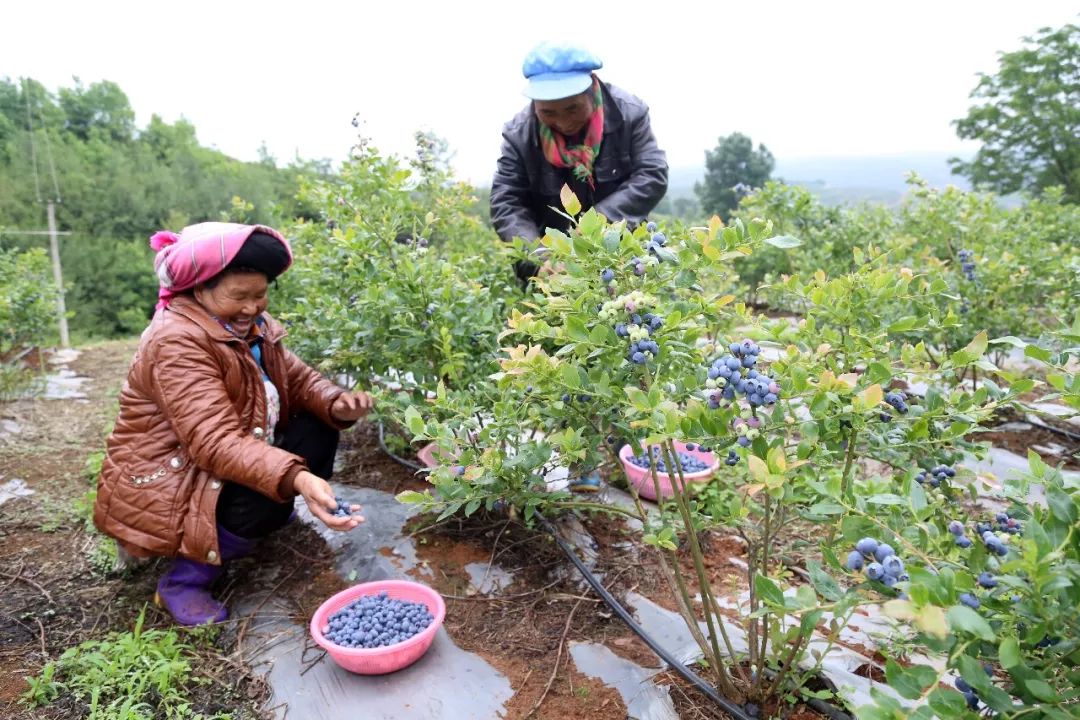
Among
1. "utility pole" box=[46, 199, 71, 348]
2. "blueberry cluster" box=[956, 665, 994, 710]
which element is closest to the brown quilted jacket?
"blueberry cluster" box=[956, 665, 994, 710]

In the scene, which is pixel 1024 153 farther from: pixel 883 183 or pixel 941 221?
pixel 941 221

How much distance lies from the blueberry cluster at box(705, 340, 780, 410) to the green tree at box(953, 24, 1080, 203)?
19098 millimetres

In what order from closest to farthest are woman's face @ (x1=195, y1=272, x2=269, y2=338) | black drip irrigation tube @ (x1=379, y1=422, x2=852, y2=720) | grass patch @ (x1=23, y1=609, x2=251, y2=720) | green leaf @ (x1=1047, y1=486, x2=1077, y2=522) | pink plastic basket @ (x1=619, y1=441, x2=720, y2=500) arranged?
green leaf @ (x1=1047, y1=486, x2=1077, y2=522) < black drip irrigation tube @ (x1=379, y1=422, x2=852, y2=720) < grass patch @ (x1=23, y1=609, x2=251, y2=720) < woman's face @ (x1=195, y1=272, x2=269, y2=338) < pink plastic basket @ (x1=619, y1=441, x2=720, y2=500)

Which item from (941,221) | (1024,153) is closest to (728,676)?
(941,221)

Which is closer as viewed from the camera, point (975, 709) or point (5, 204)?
point (975, 709)

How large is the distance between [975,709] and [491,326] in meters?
1.65

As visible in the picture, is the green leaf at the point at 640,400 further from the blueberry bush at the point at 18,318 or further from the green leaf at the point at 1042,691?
the blueberry bush at the point at 18,318

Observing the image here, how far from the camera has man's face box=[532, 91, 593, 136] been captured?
2.33m

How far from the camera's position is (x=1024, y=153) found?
17.3 meters

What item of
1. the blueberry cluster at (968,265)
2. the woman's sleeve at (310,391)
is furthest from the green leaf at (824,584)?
the blueberry cluster at (968,265)

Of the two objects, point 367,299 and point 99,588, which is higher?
point 367,299

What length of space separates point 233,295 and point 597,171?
147 cm

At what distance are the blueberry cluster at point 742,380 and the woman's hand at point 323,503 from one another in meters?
1.10

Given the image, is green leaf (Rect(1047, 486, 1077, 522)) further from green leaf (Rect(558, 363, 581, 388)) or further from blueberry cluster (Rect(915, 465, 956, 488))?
green leaf (Rect(558, 363, 581, 388))
